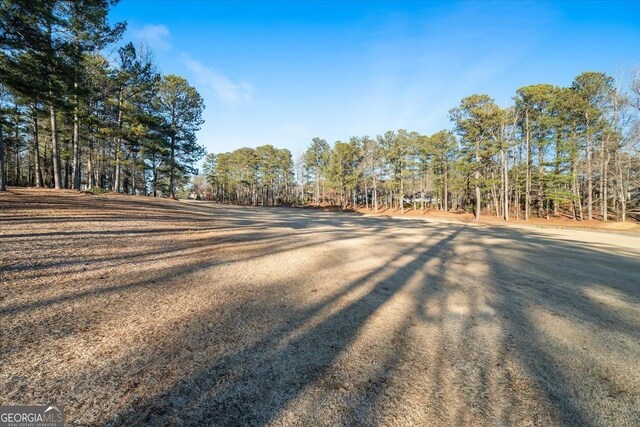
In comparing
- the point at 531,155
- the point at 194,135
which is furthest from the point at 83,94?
the point at 531,155

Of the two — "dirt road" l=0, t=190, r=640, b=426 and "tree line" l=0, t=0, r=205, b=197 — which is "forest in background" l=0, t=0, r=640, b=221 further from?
"dirt road" l=0, t=190, r=640, b=426

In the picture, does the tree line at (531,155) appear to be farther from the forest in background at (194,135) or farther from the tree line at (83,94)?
the tree line at (83,94)

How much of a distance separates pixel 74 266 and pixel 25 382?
3155mm

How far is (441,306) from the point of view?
13.8ft

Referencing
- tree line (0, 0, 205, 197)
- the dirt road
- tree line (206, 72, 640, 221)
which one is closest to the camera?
the dirt road

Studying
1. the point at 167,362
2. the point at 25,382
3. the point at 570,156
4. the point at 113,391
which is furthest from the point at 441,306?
the point at 570,156

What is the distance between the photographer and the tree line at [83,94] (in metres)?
10.1

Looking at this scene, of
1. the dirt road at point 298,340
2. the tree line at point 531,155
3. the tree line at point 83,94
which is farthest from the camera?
the tree line at point 531,155

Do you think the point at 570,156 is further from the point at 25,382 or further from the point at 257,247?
the point at 25,382

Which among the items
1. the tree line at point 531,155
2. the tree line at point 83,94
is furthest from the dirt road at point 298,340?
the tree line at point 531,155

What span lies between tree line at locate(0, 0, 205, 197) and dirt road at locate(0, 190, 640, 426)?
878cm

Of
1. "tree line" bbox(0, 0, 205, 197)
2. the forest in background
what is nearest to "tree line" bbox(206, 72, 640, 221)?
the forest in background

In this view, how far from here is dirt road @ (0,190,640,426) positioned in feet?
6.71

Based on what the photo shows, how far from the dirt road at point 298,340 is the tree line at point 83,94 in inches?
346
